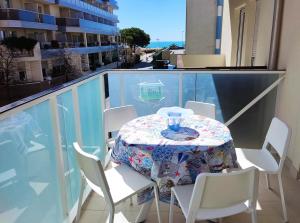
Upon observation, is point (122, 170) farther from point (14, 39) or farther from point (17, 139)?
point (14, 39)

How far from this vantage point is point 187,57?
7387 mm

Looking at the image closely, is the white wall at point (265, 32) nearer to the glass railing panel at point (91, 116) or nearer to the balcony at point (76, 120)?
the balcony at point (76, 120)

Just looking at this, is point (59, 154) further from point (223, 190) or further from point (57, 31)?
point (57, 31)

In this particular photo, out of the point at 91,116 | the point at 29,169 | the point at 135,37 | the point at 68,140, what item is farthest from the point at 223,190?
the point at 135,37

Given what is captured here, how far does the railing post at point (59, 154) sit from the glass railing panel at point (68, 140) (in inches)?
2.4

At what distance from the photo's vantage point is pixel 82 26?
1744 centimetres

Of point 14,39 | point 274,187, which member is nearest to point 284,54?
point 274,187

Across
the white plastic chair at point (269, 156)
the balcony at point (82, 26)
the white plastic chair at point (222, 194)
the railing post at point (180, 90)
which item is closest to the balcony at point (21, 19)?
the balcony at point (82, 26)

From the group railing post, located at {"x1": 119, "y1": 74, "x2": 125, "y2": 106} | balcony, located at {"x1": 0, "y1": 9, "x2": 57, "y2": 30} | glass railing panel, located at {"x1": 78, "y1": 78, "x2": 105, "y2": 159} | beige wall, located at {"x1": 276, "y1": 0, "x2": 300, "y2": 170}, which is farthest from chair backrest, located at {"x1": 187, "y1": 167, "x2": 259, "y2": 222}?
balcony, located at {"x1": 0, "y1": 9, "x2": 57, "y2": 30}

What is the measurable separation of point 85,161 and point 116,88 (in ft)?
5.78

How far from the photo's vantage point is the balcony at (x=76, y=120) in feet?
4.09

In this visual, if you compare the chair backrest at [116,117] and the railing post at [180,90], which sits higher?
the railing post at [180,90]

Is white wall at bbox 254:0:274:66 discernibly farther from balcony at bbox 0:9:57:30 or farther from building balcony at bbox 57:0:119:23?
building balcony at bbox 57:0:119:23

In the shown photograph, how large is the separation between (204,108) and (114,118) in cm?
93
